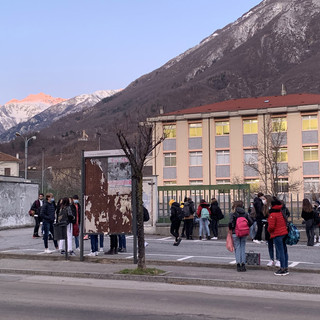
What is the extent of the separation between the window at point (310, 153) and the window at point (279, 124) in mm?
3130

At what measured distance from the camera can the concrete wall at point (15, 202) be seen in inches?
1056

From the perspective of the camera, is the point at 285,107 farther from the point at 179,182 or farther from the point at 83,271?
the point at 83,271

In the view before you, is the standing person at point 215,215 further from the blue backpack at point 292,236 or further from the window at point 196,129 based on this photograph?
the window at point 196,129

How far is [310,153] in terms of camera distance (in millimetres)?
56469

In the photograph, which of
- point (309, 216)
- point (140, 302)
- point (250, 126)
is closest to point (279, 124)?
point (250, 126)

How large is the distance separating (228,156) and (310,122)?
32.0ft

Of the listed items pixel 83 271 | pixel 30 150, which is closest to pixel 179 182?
pixel 83 271

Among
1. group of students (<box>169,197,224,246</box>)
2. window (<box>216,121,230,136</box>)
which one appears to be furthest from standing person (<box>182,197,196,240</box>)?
window (<box>216,121,230,136</box>)

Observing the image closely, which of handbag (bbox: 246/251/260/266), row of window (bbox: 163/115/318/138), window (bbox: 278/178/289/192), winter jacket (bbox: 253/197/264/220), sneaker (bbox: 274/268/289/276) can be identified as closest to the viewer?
sneaker (bbox: 274/268/289/276)

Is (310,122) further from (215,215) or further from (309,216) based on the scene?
(309,216)

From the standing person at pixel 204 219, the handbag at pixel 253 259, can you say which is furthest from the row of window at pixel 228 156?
the handbag at pixel 253 259

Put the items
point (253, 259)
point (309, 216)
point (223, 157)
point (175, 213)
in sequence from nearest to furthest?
point (253, 259), point (309, 216), point (175, 213), point (223, 157)

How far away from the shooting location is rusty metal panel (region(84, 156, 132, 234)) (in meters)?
14.5

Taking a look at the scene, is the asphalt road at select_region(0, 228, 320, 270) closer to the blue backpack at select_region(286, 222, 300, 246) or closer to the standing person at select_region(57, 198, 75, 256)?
the standing person at select_region(57, 198, 75, 256)
